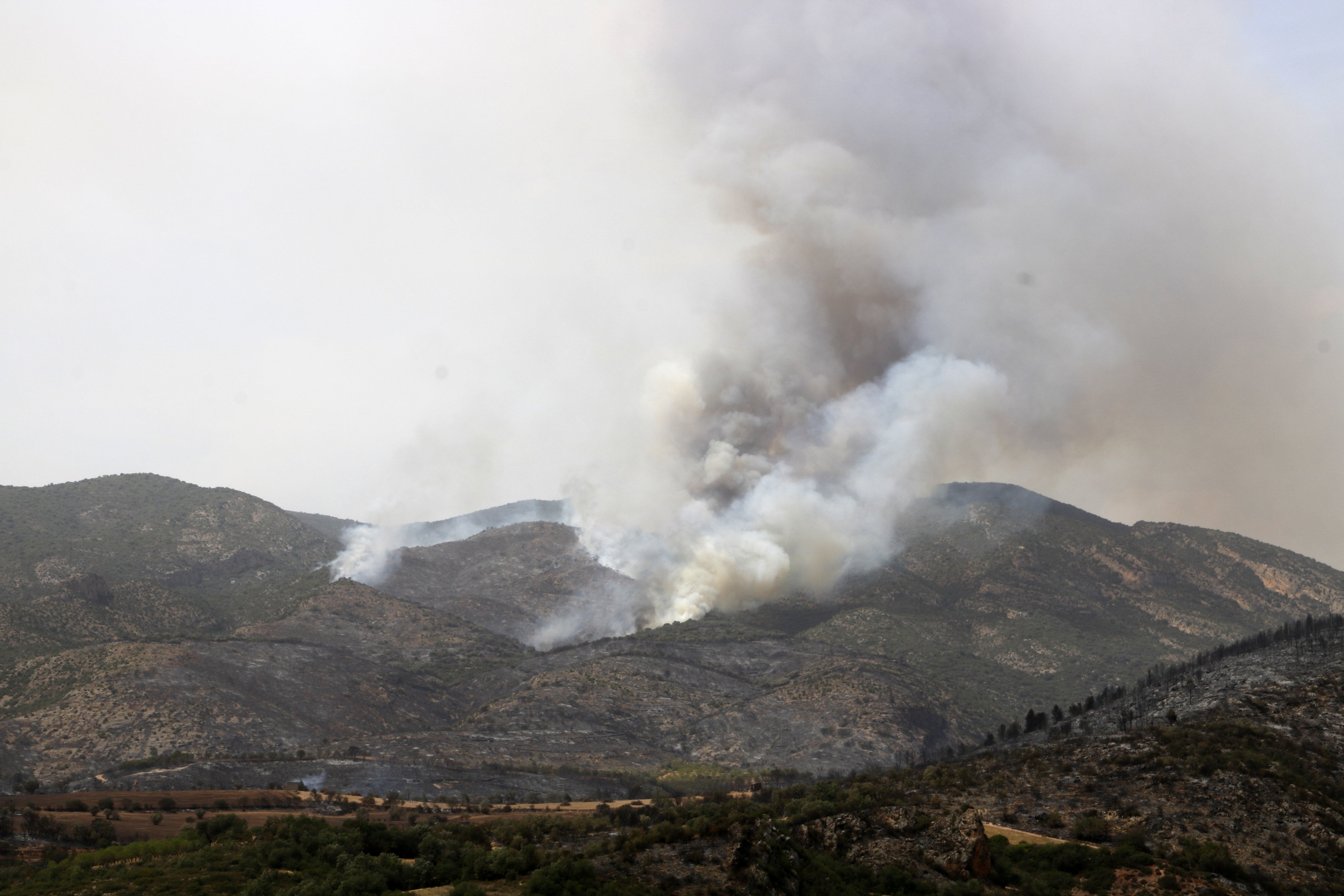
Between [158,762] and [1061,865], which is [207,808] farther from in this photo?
[1061,865]

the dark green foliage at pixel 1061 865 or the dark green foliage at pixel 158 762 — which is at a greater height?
the dark green foliage at pixel 1061 865

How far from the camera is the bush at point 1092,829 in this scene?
213ft

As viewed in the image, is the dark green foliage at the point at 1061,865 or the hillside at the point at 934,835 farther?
the dark green foliage at the point at 1061,865

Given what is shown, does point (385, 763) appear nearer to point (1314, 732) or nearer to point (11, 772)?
point (11, 772)

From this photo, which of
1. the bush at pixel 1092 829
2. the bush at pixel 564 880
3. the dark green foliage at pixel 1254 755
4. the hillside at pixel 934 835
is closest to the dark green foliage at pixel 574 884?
the bush at pixel 564 880

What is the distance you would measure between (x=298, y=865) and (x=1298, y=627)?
152443 millimetres

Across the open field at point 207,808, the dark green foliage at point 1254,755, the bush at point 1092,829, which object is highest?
the dark green foliage at point 1254,755

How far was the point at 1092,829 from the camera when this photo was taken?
215ft

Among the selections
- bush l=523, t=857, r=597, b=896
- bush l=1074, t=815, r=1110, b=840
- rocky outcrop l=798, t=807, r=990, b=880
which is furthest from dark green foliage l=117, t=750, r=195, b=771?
bush l=1074, t=815, r=1110, b=840

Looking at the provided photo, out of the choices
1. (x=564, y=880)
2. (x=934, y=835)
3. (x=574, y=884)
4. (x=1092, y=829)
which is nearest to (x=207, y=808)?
(x=564, y=880)

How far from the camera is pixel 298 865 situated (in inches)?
1817

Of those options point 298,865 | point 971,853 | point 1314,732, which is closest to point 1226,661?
point 1314,732

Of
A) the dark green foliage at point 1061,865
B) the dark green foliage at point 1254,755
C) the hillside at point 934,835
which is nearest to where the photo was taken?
the hillside at point 934,835

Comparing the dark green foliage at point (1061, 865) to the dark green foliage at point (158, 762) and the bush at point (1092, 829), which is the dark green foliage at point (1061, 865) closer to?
the bush at point (1092, 829)
